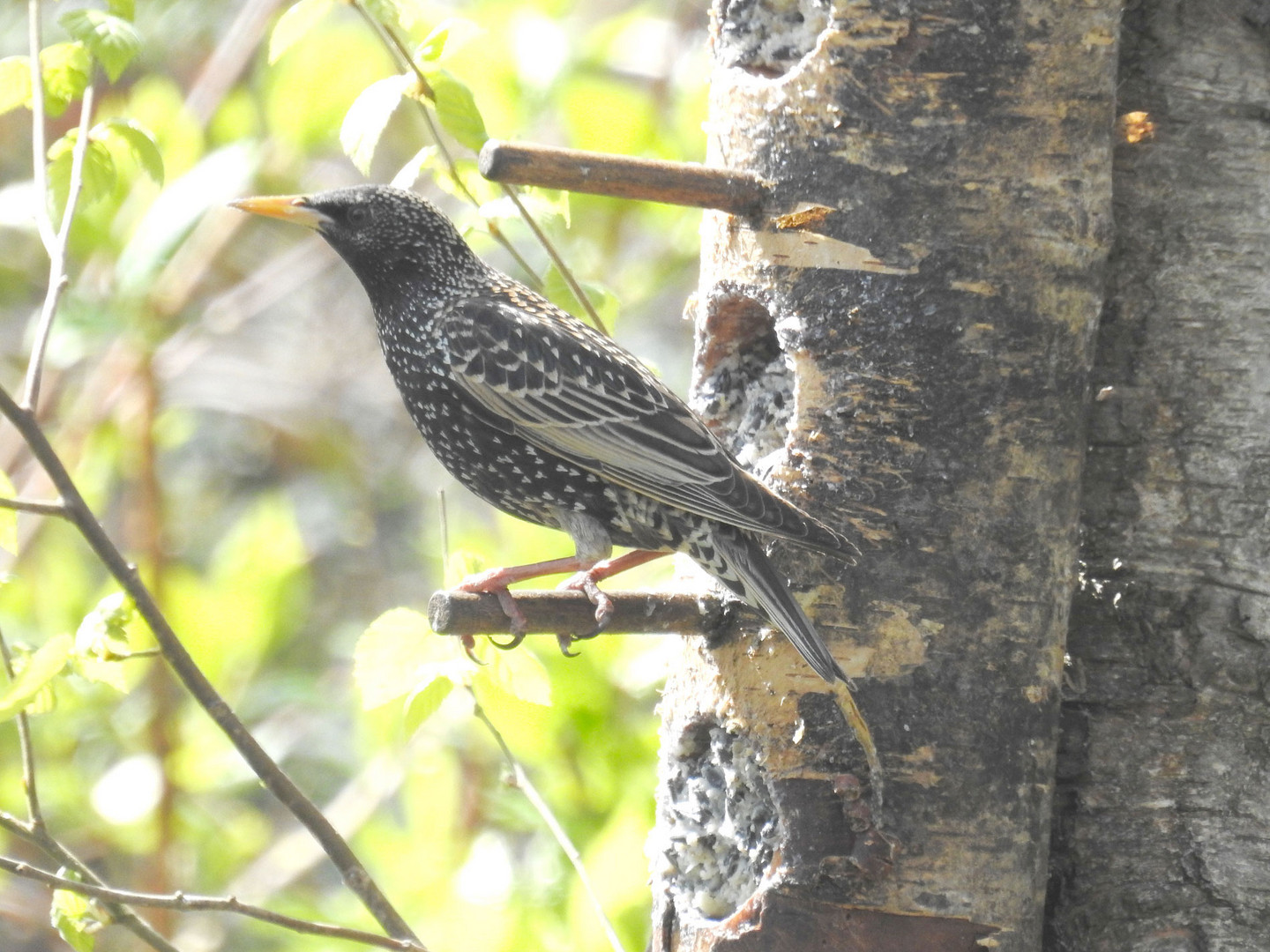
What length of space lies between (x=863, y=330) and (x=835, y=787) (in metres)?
0.80

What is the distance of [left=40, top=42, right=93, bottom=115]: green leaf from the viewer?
2.64 meters

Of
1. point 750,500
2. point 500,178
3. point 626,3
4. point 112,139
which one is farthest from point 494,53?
point 626,3

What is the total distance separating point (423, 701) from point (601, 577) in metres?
0.56

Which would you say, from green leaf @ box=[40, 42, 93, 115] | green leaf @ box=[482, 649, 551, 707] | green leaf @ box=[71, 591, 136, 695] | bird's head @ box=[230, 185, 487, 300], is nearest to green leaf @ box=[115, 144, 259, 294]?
bird's head @ box=[230, 185, 487, 300]

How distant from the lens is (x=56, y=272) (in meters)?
2.39

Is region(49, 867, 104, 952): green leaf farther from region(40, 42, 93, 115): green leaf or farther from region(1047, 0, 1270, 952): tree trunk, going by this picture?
region(1047, 0, 1270, 952): tree trunk

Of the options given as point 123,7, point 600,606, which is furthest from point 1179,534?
point 123,7

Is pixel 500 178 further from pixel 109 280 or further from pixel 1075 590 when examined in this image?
pixel 109 280

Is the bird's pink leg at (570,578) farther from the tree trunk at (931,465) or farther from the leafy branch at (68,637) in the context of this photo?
the leafy branch at (68,637)

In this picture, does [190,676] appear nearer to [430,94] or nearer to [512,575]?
[512,575]

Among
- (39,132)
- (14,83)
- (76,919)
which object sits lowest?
(76,919)

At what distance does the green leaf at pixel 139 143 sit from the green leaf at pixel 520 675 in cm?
112

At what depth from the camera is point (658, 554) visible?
10.2 ft

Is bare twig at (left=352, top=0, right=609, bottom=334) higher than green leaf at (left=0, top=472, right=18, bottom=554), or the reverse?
bare twig at (left=352, top=0, right=609, bottom=334)
